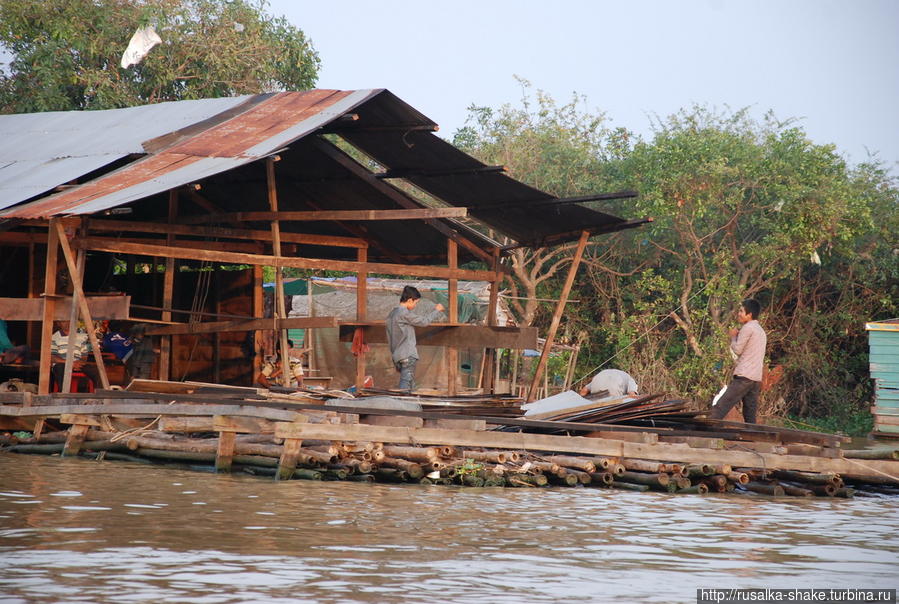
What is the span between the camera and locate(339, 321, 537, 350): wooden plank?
1382 cm

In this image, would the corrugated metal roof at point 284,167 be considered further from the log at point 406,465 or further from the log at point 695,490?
the log at point 695,490

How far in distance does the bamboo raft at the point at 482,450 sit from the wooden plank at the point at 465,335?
9.00 ft

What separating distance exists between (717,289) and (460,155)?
10963 millimetres

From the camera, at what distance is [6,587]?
548 centimetres

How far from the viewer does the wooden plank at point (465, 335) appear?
13.8m

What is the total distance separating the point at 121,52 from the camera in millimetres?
23281

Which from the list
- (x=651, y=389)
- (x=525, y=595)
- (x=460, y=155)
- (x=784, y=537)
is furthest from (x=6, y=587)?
(x=651, y=389)

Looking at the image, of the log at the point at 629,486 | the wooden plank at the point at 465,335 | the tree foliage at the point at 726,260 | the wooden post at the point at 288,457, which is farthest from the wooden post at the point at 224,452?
the tree foliage at the point at 726,260

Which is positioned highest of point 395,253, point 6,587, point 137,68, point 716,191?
point 137,68

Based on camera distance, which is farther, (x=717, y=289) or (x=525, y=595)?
(x=717, y=289)

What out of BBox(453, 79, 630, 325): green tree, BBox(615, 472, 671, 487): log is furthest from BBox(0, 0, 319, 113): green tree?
BBox(615, 472, 671, 487): log

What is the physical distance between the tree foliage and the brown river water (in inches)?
453

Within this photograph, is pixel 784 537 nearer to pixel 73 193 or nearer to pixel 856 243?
pixel 73 193

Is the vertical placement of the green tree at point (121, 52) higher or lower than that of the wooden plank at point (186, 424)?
higher
